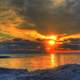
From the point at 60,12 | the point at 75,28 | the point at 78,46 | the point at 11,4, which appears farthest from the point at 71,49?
the point at 11,4

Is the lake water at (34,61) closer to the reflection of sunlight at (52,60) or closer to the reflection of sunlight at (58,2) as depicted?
the reflection of sunlight at (52,60)

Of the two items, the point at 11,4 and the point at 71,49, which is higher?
the point at 11,4

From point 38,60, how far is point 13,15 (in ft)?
4.83

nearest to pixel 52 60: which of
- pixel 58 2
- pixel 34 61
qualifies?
pixel 34 61

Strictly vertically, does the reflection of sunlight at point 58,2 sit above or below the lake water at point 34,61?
above

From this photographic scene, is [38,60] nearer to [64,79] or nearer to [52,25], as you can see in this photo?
[52,25]

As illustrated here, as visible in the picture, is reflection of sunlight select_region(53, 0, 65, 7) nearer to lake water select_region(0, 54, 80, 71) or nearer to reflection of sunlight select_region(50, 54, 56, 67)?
lake water select_region(0, 54, 80, 71)

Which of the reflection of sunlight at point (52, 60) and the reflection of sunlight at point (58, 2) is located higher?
the reflection of sunlight at point (58, 2)

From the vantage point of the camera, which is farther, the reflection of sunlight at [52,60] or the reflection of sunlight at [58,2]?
the reflection of sunlight at [52,60]

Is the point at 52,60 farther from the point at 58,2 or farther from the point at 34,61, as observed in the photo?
the point at 58,2

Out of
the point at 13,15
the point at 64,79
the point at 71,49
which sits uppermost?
the point at 13,15

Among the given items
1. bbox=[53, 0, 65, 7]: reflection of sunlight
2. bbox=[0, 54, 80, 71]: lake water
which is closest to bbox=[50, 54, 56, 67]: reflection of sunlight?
bbox=[0, 54, 80, 71]: lake water

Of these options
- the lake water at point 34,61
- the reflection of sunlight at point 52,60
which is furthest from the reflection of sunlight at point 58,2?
the reflection of sunlight at point 52,60

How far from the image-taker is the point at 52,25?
3832 millimetres
